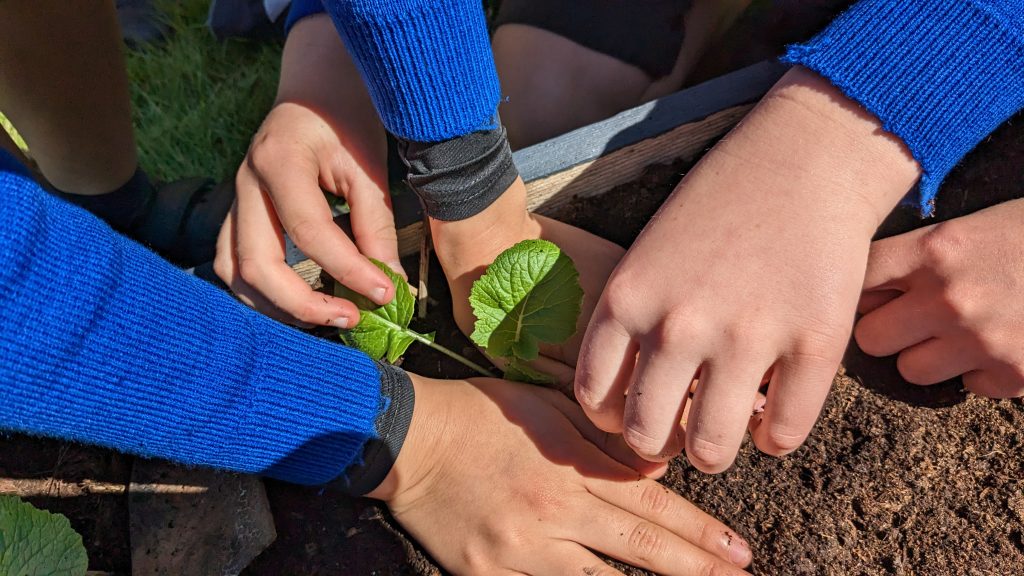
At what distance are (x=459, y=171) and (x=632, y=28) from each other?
0.66 m

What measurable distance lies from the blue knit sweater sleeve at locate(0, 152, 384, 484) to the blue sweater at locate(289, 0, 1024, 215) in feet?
1.30

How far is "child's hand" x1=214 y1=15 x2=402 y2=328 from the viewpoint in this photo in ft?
3.51

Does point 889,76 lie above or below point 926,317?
above

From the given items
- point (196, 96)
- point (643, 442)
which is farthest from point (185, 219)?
point (643, 442)

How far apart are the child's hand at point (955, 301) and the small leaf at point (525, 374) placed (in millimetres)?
520

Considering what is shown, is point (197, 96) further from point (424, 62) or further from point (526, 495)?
point (526, 495)

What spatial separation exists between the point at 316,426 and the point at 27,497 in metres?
0.54

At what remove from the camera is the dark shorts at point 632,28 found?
143 cm

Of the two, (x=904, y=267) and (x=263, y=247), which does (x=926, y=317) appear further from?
(x=263, y=247)

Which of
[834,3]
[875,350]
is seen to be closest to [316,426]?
[875,350]

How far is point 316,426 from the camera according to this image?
995 mm

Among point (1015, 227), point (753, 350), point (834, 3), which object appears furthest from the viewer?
point (834, 3)

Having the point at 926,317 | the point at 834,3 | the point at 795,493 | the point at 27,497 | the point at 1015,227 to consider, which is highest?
the point at 834,3

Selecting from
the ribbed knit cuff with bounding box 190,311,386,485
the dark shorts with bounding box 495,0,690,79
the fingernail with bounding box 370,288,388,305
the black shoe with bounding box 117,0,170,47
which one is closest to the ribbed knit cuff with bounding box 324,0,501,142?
the fingernail with bounding box 370,288,388,305
